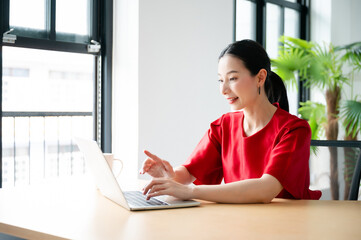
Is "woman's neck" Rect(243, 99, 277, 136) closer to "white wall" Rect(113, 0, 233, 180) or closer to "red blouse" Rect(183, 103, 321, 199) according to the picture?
"red blouse" Rect(183, 103, 321, 199)

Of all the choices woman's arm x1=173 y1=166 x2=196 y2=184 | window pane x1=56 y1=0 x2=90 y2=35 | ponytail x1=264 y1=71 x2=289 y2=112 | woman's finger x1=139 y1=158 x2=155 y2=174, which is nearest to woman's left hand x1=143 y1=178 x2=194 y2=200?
woman's finger x1=139 y1=158 x2=155 y2=174

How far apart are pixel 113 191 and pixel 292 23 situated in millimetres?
3980

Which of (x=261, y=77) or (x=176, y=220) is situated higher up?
(x=261, y=77)

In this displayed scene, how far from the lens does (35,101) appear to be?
12.4 ft

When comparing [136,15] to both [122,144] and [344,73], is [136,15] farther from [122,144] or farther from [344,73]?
[344,73]

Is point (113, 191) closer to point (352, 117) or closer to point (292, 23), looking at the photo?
point (352, 117)

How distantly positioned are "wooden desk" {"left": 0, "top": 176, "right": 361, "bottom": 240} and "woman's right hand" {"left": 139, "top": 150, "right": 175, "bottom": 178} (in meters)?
0.21

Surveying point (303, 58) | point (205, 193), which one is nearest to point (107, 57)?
A: point (205, 193)

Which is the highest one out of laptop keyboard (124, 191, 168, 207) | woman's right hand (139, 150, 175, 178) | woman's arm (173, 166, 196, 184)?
woman's right hand (139, 150, 175, 178)

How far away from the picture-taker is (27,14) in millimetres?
2684

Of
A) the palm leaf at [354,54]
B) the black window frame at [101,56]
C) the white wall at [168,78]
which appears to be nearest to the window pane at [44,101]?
the black window frame at [101,56]

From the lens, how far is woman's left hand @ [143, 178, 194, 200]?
1.37 m

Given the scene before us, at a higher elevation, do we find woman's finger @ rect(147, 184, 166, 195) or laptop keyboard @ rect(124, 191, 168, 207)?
woman's finger @ rect(147, 184, 166, 195)

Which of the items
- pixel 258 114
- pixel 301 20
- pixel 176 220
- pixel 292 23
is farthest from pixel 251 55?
pixel 301 20
